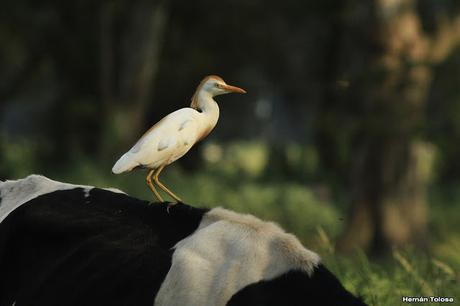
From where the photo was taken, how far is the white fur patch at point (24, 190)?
410 cm

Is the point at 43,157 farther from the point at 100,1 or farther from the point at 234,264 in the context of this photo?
the point at 234,264

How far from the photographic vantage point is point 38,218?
13.0ft

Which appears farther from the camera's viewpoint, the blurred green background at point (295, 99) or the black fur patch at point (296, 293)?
the blurred green background at point (295, 99)

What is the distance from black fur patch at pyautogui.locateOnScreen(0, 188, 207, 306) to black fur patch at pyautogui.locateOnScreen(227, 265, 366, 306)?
381 millimetres

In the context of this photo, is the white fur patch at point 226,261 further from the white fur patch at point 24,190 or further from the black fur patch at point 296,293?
the white fur patch at point 24,190

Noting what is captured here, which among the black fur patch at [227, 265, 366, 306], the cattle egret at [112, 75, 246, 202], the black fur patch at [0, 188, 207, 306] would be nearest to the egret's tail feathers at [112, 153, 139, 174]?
the cattle egret at [112, 75, 246, 202]

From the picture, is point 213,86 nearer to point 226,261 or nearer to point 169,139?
point 169,139

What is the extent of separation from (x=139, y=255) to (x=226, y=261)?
0.39 m

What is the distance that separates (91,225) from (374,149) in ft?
36.6

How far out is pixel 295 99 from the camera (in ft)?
113

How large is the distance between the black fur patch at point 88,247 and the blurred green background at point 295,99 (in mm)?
1706

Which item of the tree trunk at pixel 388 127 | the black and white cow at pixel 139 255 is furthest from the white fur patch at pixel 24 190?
the tree trunk at pixel 388 127

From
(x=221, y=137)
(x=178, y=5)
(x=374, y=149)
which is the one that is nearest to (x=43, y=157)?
(x=178, y=5)

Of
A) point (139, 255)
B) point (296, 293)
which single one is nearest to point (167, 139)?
point (139, 255)
